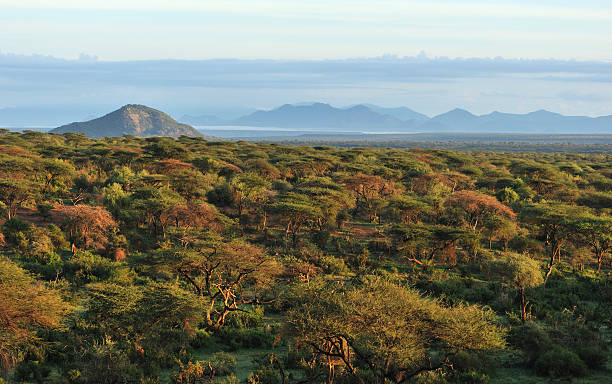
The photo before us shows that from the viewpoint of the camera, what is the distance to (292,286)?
19.2 m

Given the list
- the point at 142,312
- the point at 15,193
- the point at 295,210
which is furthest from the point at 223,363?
the point at 15,193

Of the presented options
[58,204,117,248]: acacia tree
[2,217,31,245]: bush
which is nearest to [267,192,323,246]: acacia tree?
[58,204,117,248]: acacia tree

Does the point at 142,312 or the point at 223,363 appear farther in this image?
the point at 142,312

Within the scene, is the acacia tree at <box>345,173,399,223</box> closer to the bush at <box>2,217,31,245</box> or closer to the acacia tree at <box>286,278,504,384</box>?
the bush at <box>2,217,31,245</box>

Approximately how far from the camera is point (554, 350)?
15.3m

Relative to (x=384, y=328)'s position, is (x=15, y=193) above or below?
above

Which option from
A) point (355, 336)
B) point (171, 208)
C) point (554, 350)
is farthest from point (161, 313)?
point (171, 208)

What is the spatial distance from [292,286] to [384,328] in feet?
26.4

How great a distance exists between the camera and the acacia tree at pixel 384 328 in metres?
11.6

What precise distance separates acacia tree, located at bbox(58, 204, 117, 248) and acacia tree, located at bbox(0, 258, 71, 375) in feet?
38.7

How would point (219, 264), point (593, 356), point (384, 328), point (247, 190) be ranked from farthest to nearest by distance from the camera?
point (247, 190)
point (219, 264)
point (593, 356)
point (384, 328)

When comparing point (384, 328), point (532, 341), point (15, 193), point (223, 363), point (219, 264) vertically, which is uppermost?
point (15, 193)

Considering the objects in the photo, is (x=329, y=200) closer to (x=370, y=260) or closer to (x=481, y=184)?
(x=370, y=260)

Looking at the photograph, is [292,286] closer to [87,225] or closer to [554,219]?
[87,225]
